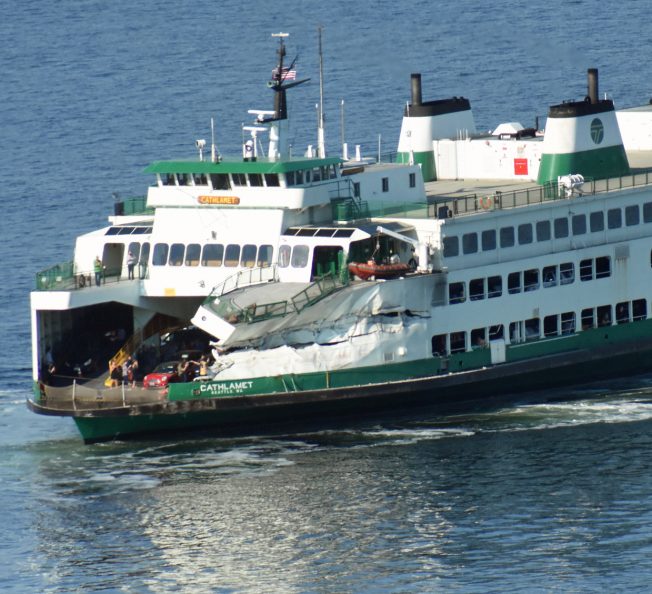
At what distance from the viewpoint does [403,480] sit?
162ft

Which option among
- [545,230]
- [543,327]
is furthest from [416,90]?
[543,327]

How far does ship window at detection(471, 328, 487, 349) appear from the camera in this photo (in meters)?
56.4

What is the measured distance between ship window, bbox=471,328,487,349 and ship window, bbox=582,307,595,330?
3.65 m

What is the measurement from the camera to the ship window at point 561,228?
58.1 metres

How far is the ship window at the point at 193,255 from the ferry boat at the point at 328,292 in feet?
0.18

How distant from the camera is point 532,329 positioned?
57.7 meters

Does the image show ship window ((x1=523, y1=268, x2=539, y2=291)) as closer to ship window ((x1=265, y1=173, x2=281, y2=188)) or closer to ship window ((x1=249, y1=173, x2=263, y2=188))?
ship window ((x1=265, y1=173, x2=281, y2=188))

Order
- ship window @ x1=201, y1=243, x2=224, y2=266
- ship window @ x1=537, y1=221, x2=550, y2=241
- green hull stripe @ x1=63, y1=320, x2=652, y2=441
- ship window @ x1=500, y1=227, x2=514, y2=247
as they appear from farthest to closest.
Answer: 1. ship window @ x1=537, y1=221, x2=550, y2=241
2. ship window @ x1=500, y1=227, x2=514, y2=247
3. ship window @ x1=201, y1=243, x2=224, y2=266
4. green hull stripe @ x1=63, y1=320, x2=652, y2=441

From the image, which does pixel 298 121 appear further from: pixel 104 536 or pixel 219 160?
pixel 104 536

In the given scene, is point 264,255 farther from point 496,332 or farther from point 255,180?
point 496,332

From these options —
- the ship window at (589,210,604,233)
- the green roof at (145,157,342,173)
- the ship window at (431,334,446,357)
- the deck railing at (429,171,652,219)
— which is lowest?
the ship window at (431,334,446,357)

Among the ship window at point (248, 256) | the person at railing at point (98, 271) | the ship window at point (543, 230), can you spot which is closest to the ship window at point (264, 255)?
the ship window at point (248, 256)

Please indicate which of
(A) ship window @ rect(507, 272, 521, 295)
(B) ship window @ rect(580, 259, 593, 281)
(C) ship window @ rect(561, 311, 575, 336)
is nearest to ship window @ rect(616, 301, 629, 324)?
(B) ship window @ rect(580, 259, 593, 281)

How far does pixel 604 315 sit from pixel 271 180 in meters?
11.0
